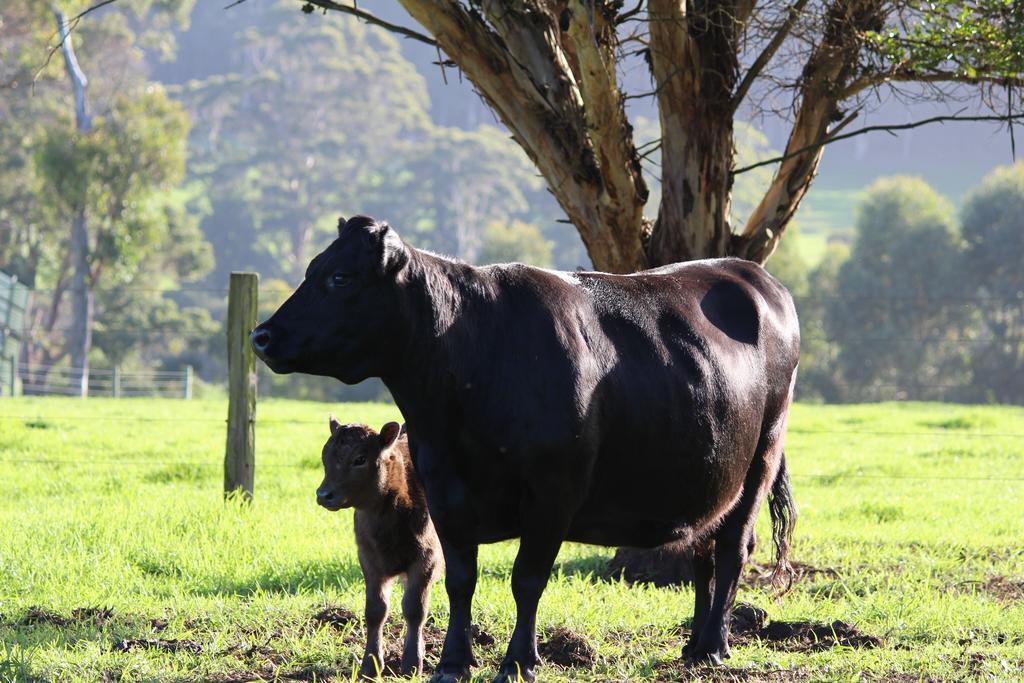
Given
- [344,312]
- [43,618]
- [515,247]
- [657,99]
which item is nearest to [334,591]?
[43,618]

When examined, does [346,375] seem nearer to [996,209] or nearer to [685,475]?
[685,475]

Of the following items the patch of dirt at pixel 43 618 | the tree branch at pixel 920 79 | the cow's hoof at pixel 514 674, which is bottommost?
the patch of dirt at pixel 43 618

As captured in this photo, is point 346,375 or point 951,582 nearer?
point 346,375

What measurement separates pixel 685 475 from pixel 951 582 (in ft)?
10.1

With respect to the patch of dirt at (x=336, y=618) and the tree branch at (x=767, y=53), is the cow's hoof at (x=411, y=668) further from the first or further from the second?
the tree branch at (x=767, y=53)

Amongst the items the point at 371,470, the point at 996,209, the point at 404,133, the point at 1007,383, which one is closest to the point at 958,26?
Result: the point at 371,470

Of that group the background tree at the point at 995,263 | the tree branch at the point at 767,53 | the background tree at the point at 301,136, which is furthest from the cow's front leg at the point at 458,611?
the background tree at the point at 301,136

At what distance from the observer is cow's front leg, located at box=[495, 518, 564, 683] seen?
4.69m

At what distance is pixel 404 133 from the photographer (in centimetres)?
9131

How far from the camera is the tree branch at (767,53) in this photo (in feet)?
23.6

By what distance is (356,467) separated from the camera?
5652mm

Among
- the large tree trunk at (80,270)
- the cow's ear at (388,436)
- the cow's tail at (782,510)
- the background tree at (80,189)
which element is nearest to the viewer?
the cow's ear at (388,436)

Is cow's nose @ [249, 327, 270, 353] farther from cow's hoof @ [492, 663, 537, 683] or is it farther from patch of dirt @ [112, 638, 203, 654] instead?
patch of dirt @ [112, 638, 203, 654]

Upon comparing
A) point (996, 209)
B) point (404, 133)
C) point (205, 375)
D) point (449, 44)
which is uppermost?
point (404, 133)
